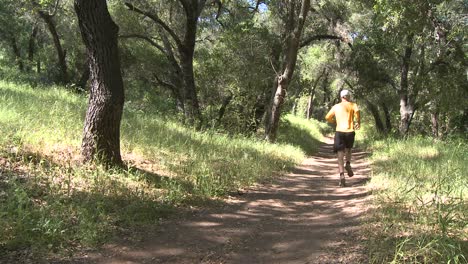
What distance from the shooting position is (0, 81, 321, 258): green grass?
4.59 metres

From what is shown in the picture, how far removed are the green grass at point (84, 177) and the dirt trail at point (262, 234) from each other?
0.42 m

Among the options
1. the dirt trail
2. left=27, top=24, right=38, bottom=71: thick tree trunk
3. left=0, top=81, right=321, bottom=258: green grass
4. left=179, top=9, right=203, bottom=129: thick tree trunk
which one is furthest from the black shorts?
left=27, top=24, right=38, bottom=71: thick tree trunk

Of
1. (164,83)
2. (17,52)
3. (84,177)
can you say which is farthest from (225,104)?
(17,52)

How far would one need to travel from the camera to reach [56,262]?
4.11 m

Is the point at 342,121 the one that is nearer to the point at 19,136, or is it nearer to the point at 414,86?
the point at 19,136

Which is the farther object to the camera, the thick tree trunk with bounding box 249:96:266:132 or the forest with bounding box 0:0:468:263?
the thick tree trunk with bounding box 249:96:266:132

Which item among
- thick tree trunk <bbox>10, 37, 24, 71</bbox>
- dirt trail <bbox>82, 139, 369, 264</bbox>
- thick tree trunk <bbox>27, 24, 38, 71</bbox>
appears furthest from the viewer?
thick tree trunk <bbox>27, 24, 38, 71</bbox>

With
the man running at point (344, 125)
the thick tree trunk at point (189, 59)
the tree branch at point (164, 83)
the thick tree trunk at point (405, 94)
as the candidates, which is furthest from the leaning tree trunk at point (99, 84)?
the tree branch at point (164, 83)

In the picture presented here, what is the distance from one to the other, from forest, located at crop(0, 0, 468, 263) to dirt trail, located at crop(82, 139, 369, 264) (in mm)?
303

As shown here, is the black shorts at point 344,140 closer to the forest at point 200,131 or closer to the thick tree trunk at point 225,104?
the forest at point 200,131

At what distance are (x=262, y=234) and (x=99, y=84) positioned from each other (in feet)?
11.3

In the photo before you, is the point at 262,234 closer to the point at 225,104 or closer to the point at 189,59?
the point at 189,59

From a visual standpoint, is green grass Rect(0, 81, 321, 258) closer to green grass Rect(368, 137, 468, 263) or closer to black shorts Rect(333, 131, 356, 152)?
black shorts Rect(333, 131, 356, 152)

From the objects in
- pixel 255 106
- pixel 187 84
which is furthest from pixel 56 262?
pixel 255 106
